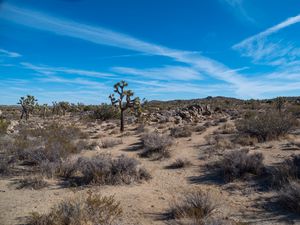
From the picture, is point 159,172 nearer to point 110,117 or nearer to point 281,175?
point 281,175

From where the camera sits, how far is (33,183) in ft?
23.6

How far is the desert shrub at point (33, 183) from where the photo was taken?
7045mm

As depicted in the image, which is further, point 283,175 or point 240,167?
point 240,167

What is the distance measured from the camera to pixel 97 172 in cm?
750

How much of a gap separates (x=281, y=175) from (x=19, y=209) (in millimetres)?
6394

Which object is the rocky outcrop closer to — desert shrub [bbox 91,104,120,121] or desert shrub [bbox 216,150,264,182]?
→ desert shrub [bbox 91,104,120,121]

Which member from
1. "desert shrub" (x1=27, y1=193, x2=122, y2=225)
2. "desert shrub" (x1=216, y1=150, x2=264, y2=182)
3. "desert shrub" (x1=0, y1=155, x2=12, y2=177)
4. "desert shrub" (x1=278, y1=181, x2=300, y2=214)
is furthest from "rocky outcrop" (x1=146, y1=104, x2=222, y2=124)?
"desert shrub" (x1=27, y1=193, x2=122, y2=225)

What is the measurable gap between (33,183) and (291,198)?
6.40 metres

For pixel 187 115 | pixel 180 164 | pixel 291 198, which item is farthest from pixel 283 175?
pixel 187 115

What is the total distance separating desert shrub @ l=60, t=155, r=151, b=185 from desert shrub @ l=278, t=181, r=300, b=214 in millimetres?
3747

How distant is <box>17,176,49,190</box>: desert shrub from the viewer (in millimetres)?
7045

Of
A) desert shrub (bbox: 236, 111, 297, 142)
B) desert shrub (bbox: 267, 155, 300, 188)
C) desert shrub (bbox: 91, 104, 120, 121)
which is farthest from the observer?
desert shrub (bbox: 91, 104, 120, 121)

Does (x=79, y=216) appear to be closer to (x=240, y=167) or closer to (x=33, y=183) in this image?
(x=33, y=183)

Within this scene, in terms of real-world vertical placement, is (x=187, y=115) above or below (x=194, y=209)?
above
